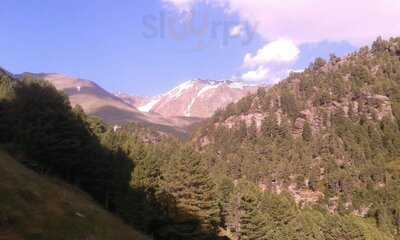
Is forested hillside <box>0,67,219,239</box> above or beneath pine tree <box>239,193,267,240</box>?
above

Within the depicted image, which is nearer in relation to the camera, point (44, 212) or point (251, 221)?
point (44, 212)

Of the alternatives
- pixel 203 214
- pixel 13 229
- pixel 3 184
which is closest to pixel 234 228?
pixel 203 214

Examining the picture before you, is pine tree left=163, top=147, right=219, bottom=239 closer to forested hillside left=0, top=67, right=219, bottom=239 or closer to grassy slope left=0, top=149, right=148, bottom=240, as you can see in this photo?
forested hillside left=0, top=67, right=219, bottom=239

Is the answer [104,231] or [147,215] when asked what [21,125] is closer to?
[147,215]

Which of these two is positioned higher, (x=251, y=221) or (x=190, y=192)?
(x=190, y=192)

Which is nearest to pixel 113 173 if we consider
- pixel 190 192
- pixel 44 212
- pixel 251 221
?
pixel 190 192

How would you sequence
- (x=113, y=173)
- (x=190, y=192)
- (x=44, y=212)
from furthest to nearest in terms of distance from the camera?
(x=113, y=173), (x=190, y=192), (x=44, y=212)

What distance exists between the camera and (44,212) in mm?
57719

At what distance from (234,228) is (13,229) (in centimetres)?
7099

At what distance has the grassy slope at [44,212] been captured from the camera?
162 ft

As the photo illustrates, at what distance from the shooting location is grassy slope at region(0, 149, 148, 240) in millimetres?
49406

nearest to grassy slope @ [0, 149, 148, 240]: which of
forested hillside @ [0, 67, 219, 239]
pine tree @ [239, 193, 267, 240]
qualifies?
forested hillside @ [0, 67, 219, 239]

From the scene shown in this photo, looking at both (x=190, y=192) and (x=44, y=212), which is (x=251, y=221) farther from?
(x=44, y=212)

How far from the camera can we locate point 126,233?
214 ft
